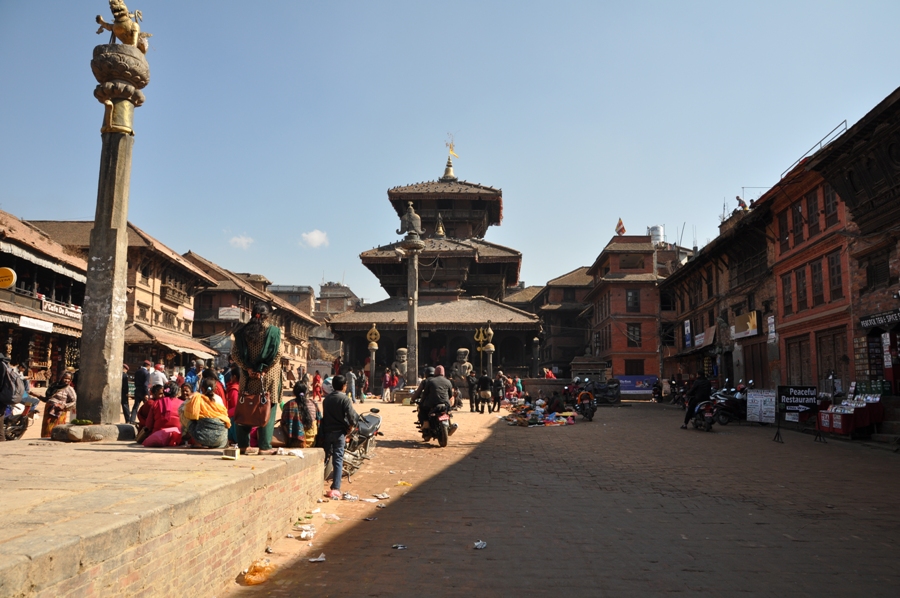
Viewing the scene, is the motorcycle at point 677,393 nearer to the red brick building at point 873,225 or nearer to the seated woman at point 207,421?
the red brick building at point 873,225

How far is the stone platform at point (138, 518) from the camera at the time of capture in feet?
10.5

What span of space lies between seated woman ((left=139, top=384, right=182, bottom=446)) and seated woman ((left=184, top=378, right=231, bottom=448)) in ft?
3.40

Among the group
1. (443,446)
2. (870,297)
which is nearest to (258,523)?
(443,446)

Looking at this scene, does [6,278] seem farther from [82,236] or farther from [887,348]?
[887,348]

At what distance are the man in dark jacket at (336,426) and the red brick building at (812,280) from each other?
17.0m

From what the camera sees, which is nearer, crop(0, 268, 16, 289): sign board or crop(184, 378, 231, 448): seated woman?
crop(184, 378, 231, 448): seated woman

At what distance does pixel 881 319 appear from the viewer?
17422 mm

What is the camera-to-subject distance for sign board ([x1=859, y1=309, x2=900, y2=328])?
659 inches

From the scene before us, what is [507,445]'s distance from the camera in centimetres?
1458

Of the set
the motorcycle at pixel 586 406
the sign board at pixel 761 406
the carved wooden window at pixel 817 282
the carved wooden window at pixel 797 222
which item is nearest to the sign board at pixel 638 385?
the carved wooden window at pixel 797 222

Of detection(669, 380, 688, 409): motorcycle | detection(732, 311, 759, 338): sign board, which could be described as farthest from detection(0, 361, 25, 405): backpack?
detection(732, 311, 759, 338): sign board

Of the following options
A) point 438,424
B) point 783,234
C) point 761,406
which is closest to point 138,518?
point 438,424

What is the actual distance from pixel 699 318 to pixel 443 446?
2849cm

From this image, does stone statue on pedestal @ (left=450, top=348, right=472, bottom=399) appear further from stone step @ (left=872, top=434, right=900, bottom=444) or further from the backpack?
the backpack
